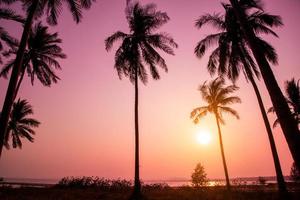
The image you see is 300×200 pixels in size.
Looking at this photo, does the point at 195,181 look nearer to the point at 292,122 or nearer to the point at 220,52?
the point at 220,52

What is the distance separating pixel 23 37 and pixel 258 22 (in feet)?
52.1

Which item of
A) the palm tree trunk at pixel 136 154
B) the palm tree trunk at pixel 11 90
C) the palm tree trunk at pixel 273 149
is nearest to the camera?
the palm tree trunk at pixel 11 90

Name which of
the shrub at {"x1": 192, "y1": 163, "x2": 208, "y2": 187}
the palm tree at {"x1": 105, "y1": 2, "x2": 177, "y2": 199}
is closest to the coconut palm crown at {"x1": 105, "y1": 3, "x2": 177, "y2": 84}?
the palm tree at {"x1": 105, "y1": 2, "x2": 177, "y2": 199}

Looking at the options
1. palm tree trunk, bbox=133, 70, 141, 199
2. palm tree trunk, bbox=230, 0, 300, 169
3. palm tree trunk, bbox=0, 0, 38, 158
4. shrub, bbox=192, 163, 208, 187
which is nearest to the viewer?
palm tree trunk, bbox=230, 0, 300, 169

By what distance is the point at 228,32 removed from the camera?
62.9 ft

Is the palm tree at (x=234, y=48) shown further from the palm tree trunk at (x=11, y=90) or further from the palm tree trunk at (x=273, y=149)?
the palm tree trunk at (x=11, y=90)

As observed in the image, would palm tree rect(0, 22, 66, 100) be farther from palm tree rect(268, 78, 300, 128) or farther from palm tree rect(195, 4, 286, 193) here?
palm tree rect(268, 78, 300, 128)

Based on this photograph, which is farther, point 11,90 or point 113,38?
point 113,38

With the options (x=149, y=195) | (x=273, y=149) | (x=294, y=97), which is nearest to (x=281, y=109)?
(x=273, y=149)

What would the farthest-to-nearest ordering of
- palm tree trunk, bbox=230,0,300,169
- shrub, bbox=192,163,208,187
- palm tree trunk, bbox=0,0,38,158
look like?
1. shrub, bbox=192,163,208,187
2. palm tree trunk, bbox=0,0,38,158
3. palm tree trunk, bbox=230,0,300,169

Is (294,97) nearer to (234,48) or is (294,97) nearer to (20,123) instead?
(234,48)

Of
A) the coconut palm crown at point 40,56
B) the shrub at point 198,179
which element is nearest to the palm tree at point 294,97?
the shrub at point 198,179

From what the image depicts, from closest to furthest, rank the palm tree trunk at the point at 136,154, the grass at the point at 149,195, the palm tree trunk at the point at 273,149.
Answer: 1. the palm tree trunk at the point at 273,149
2. the grass at the point at 149,195
3. the palm tree trunk at the point at 136,154

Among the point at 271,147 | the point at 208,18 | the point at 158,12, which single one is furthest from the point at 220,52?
the point at 271,147
